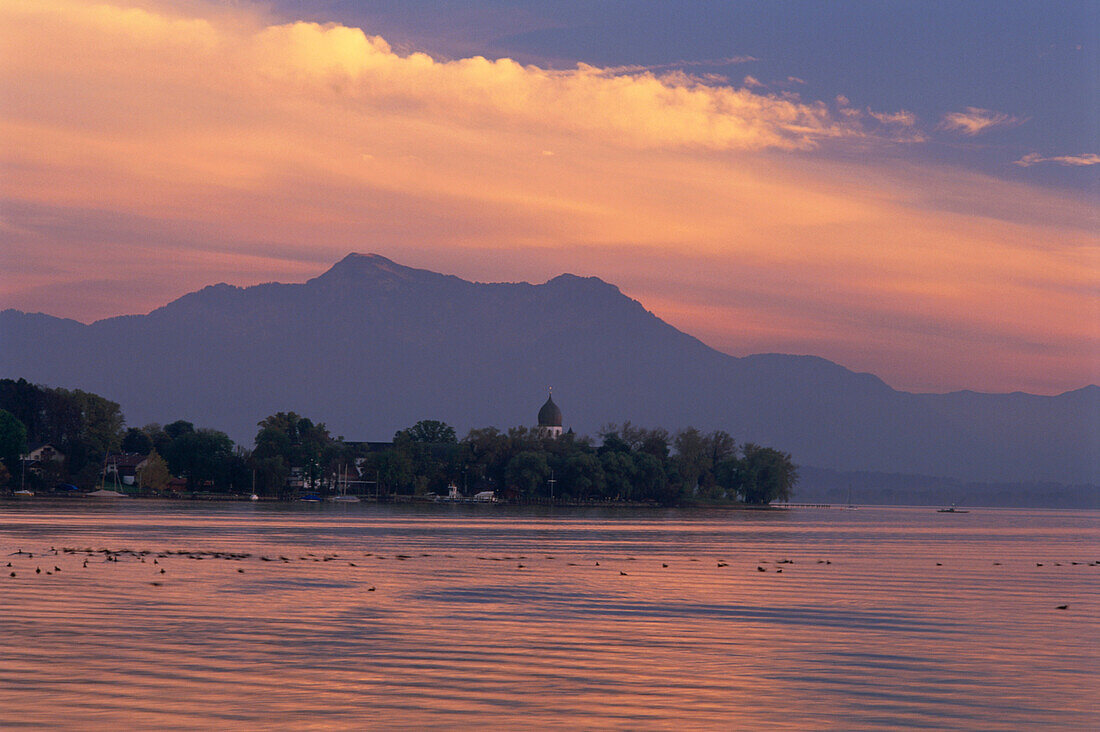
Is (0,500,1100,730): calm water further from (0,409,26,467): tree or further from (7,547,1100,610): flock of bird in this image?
(0,409,26,467): tree

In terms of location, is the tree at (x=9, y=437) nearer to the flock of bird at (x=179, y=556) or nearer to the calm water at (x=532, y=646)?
the flock of bird at (x=179, y=556)

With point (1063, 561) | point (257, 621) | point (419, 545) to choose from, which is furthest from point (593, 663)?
point (1063, 561)

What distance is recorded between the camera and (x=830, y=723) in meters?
20.2

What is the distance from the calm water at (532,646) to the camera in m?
20.6

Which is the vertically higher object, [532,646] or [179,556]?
[532,646]

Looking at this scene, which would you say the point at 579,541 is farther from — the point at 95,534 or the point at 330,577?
the point at 330,577

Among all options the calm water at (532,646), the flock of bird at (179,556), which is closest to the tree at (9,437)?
the flock of bird at (179,556)

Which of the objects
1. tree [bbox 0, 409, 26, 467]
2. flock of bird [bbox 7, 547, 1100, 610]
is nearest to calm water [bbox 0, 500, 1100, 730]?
flock of bird [bbox 7, 547, 1100, 610]

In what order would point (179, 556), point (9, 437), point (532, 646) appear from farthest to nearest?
point (9, 437)
point (179, 556)
point (532, 646)

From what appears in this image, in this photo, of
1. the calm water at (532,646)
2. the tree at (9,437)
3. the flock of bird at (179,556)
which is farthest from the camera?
the tree at (9,437)

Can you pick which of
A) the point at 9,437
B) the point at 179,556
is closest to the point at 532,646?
the point at 179,556

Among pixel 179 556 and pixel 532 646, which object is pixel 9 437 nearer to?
pixel 179 556

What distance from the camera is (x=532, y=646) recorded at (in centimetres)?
2911

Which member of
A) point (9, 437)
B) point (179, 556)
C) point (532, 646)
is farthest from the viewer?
point (9, 437)
